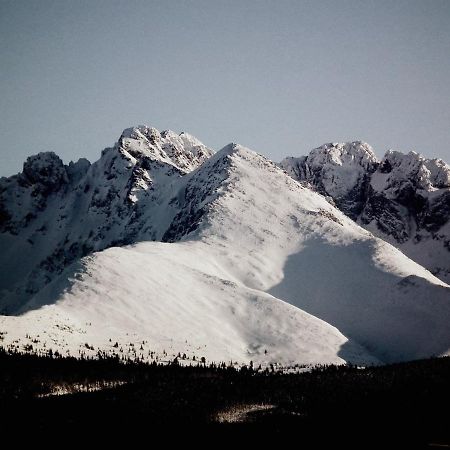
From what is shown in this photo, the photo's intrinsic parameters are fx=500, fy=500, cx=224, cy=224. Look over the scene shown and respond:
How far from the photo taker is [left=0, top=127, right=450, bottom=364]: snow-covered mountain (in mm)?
66688

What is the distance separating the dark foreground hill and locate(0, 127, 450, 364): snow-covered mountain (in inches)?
525

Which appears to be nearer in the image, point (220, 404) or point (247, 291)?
point (220, 404)

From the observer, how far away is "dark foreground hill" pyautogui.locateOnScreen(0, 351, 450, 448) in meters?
25.3

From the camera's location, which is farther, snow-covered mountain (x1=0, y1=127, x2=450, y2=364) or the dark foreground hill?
snow-covered mountain (x1=0, y1=127, x2=450, y2=364)

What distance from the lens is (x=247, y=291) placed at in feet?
287

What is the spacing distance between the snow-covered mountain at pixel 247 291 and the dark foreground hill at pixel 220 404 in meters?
13.3

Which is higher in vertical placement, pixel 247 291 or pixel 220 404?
pixel 247 291

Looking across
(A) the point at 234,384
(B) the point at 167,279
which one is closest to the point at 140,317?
(B) the point at 167,279

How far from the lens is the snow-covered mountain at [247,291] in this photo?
219ft

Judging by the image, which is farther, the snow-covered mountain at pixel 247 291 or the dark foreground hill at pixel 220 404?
the snow-covered mountain at pixel 247 291

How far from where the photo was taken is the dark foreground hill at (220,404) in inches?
997

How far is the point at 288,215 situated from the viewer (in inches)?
5044

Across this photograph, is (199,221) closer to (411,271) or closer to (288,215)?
(288,215)

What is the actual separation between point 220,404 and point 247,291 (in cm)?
5457
